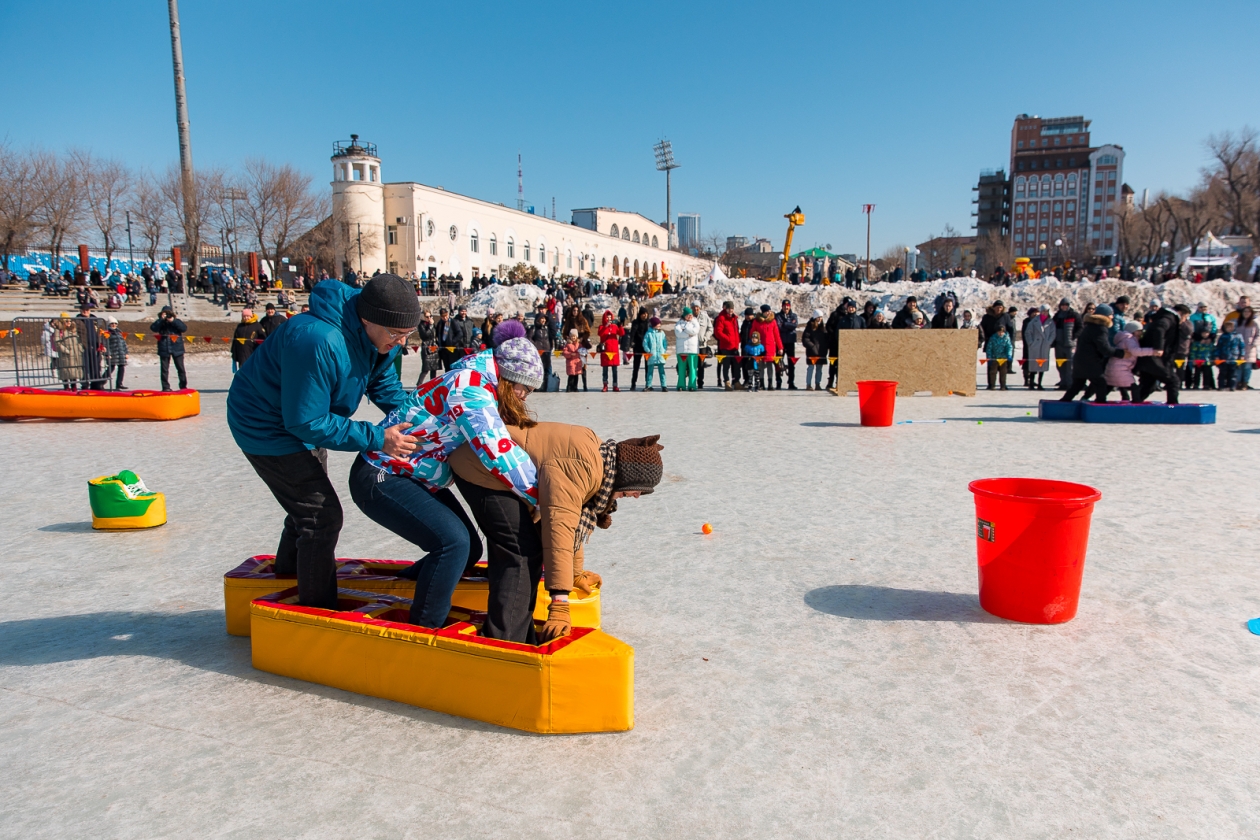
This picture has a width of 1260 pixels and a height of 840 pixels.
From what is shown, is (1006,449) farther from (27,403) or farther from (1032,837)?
(27,403)

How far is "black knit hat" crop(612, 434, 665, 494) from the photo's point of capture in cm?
335

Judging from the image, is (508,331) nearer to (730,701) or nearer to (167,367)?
(730,701)

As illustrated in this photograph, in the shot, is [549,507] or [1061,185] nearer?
[549,507]

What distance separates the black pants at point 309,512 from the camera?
3502mm

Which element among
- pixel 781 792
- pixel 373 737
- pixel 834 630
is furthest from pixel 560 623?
pixel 834 630

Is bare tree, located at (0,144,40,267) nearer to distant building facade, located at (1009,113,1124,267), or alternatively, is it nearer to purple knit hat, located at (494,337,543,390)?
purple knit hat, located at (494,337,543,390)

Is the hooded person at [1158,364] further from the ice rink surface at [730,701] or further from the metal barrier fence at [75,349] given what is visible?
the metal barrier fence at [75,349]

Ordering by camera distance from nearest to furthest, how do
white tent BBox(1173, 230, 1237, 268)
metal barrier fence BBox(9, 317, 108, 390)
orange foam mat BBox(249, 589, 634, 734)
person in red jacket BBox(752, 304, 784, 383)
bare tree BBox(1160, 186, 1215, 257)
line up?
orange foam mat BBox(249, 589, 634, 734)
metal barrier fence BBox(9, 317, 108, 390)
person in red jacket BBox(752, 304, 784, 383)
white tent BBox(1173, 230, 1237, 268)
bare tree BBox(1160, 186, 1215, 257)

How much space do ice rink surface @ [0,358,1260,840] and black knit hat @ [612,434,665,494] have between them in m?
0.90

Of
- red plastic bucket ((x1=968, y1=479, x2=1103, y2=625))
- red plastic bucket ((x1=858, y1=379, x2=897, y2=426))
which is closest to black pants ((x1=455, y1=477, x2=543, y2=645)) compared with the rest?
red plastic bucket ((x1=968, y1=479, x2=1103, y2=625))

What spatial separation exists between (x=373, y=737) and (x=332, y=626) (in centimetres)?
56

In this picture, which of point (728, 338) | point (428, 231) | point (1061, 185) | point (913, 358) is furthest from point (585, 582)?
point (1061, 185)

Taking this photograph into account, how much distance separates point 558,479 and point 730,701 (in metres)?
1.18

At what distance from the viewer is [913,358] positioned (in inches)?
590
